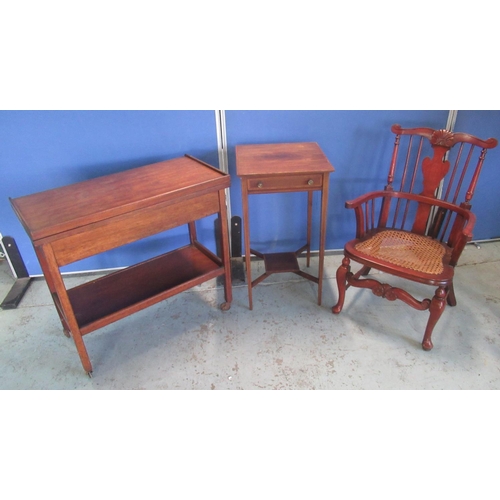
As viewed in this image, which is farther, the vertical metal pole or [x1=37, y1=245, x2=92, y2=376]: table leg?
the vertical metal pole

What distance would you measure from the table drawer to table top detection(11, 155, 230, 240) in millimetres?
142

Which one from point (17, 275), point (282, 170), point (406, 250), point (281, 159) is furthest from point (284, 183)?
point (17, 275)

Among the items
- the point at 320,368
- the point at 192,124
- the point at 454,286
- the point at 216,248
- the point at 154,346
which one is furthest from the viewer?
the point at 216,248

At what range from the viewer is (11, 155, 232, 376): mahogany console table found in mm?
1517

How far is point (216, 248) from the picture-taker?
262 cm

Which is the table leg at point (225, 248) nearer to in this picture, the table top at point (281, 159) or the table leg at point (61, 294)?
the table top at point (281, 159)

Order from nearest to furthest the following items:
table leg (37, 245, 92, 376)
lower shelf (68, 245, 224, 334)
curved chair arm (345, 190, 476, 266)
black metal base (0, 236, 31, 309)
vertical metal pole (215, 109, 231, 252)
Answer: table leg (37, 245, 92, 376) → curved chair arm (345, 190, 476, 266) → lower shelf (68, 245, 224, 334) → vertical metal pole (215, 109, 231, 252) → black metal base (0, 236, 31, 309)

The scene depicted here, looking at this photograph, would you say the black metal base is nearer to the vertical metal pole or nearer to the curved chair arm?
the vertical metal pole

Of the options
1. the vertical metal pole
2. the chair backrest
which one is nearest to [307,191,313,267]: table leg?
the chair backrest

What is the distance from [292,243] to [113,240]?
1378 mm

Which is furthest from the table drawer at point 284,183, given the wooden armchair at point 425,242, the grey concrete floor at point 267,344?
the grey concrete floor at point 267,344

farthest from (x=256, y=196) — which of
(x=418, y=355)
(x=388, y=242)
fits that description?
(x=418, y=355)

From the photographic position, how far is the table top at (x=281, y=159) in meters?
1.80
